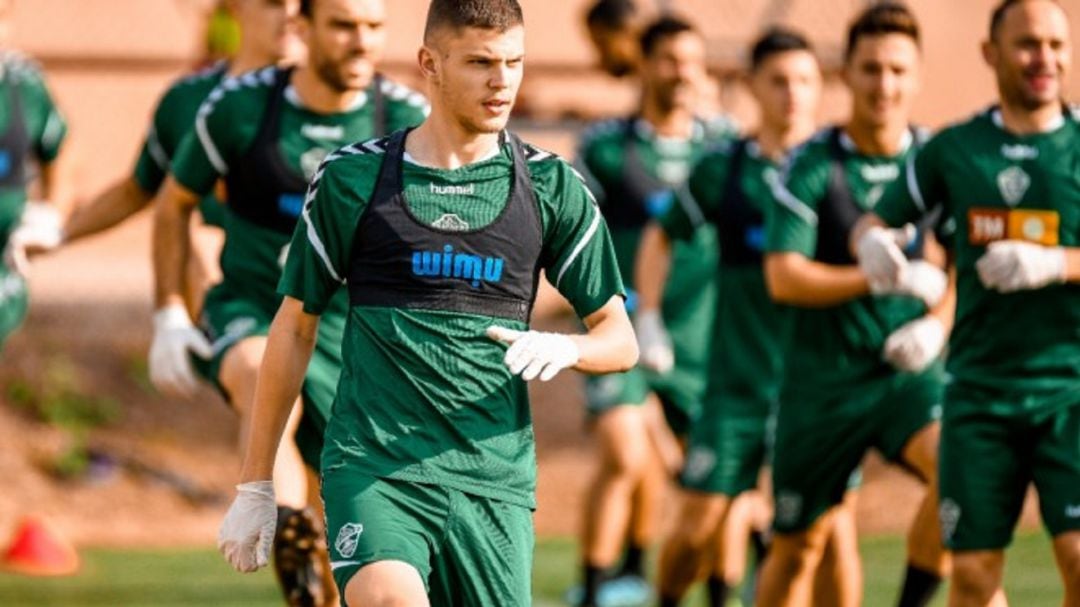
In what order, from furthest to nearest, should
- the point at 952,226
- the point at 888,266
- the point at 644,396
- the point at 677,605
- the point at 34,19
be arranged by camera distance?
the point at 34,19 < the point at 644,396 < the point at 677,605 < the point at 952,226 < the point at 888,266

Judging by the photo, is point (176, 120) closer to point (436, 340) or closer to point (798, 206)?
point (798, 206)

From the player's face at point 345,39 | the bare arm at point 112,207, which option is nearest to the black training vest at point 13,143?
the bare arm at point 112,207

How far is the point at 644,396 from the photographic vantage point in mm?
12766

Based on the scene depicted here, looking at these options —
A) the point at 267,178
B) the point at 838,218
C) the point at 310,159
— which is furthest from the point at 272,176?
the point at 838,218

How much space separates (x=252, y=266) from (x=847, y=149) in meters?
2.36

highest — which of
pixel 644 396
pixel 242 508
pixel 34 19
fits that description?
pixel 242 508

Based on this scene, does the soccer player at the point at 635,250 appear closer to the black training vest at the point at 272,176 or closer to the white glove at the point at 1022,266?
the black training vest at the point at 272,176

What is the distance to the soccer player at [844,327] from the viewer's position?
32.0ft

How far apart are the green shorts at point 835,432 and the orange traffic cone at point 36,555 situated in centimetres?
533

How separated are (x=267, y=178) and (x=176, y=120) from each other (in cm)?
132

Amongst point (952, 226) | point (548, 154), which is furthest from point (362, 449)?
point (952, 226)

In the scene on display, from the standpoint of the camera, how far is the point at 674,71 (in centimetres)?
1307

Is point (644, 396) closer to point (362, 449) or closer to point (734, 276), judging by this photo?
point (734, 276)

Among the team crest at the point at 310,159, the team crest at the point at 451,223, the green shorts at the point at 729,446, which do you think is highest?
the team crest at the point at 451,223
